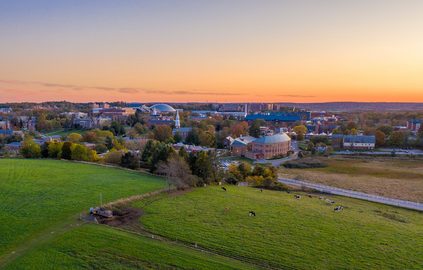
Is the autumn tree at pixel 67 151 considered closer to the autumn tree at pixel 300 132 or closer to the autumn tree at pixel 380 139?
the autumn tree at pixel 300 132

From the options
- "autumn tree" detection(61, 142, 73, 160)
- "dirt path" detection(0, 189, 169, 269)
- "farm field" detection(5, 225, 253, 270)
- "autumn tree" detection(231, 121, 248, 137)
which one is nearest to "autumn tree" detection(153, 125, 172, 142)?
"autumn tree" detection(231, 121, 248, 137)

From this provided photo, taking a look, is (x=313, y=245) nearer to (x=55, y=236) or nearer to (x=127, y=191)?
(x=55, y=236)

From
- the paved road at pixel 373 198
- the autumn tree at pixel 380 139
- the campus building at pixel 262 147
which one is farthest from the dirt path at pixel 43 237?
the autumn tree at pixel 380 139

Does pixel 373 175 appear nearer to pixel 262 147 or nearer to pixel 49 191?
pixel 262 147

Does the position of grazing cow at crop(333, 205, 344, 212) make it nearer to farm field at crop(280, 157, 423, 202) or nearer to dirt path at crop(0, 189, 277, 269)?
farm field at crop(280, 157, 423, 202)

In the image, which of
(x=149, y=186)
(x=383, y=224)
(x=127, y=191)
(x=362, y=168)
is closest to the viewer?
(x=383, y=224)

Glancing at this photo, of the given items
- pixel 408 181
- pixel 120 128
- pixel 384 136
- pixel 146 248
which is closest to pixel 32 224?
pixel 146 248
